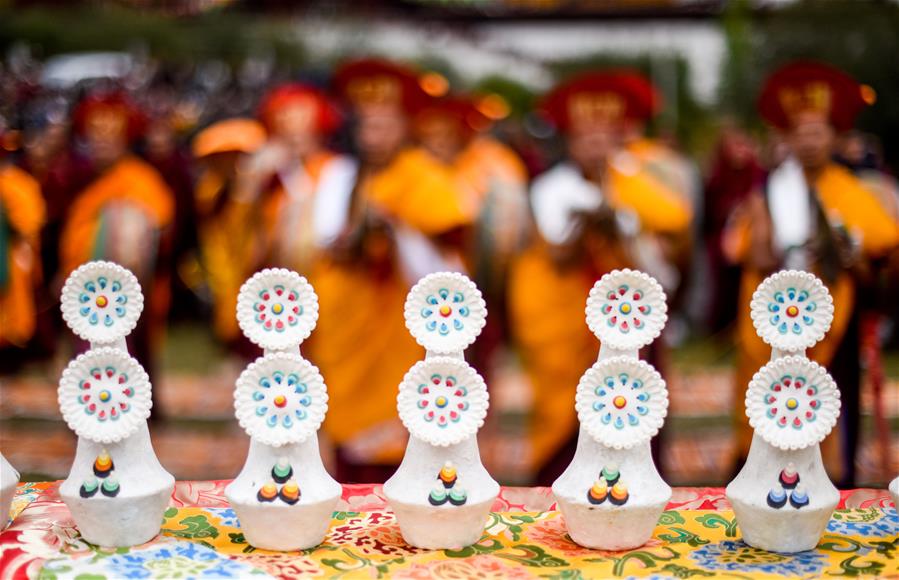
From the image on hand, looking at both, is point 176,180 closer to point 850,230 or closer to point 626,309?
point 850,230

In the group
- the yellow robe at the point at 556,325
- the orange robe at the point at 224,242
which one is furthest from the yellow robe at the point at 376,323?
the orange robe at the point at 224,242

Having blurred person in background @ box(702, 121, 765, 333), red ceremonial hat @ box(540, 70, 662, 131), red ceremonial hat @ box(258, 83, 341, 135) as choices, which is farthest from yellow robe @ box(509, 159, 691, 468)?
blurred person in background @ box(702, 121, 765, 333)

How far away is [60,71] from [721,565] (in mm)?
9396

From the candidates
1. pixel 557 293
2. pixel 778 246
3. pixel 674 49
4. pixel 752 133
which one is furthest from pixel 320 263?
pixel 674 49

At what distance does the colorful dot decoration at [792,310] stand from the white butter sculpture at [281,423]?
72 cm

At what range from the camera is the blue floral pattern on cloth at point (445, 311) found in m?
1.64

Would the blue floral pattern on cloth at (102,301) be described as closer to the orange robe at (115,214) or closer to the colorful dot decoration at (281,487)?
the colorful dot decoration at (281,487)

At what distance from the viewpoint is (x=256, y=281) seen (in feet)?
5.34

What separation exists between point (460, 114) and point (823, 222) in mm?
2613

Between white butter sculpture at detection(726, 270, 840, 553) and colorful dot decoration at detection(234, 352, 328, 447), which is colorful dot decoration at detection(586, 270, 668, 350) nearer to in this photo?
white butter sculpture at detection(726, 270, 840, 553)

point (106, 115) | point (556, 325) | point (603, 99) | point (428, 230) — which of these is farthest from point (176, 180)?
point (603, 99)

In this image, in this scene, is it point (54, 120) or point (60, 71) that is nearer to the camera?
point (54, 120)

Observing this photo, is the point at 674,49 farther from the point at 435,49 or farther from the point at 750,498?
the point at 750,498

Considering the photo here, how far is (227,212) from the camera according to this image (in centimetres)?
459
